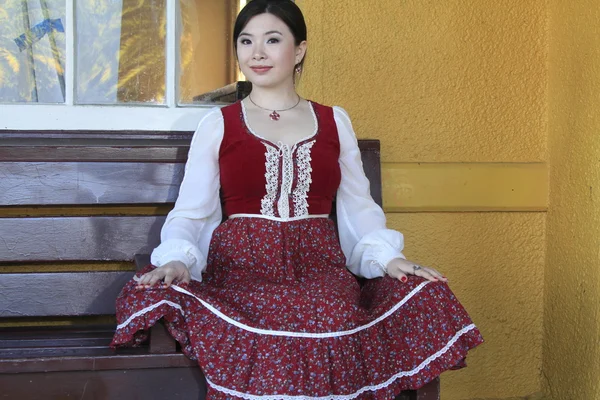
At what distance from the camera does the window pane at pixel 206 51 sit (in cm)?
331

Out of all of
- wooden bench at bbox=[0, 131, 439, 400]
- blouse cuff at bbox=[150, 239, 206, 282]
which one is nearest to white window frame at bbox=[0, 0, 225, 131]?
wooden bench at bbox=[0, 131, 439, 400]

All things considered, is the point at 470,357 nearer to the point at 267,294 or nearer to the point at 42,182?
the point at 267,294

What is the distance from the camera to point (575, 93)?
3131mm

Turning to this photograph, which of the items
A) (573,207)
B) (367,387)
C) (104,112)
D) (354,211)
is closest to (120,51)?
(104,112)

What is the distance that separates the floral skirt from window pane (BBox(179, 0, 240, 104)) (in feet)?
3.51

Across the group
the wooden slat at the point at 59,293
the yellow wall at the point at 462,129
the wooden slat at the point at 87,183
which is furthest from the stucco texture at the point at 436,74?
the wooden slat at the point at 59,293

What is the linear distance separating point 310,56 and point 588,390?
1.56 meters

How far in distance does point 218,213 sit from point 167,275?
0.54 metres

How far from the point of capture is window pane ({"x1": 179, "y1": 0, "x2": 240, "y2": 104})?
331cm

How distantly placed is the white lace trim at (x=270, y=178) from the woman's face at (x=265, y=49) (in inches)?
9.4

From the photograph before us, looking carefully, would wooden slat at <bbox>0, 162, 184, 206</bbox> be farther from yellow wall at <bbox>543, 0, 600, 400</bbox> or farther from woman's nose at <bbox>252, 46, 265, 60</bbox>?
yellow wall at <bbox>543, 0, 600, 400</bbox>

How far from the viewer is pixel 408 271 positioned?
2.48m

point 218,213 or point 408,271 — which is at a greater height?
point 218,213

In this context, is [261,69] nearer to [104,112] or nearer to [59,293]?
[104,112]
